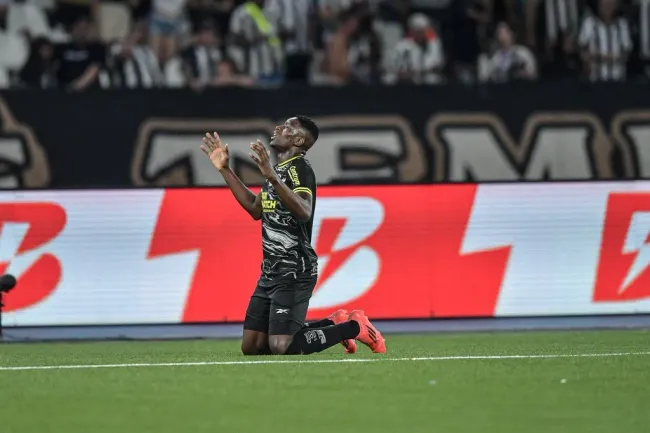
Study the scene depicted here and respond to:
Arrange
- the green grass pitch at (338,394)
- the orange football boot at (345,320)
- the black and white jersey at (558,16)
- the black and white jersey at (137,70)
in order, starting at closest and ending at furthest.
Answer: the green grass pitch at (338,394)
the orange football boot at (345,320)
the black and white jersey at (137,70)
the black and white jersey at (558,16)

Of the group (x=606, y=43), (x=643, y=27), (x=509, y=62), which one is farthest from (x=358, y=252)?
(x=643, y=27)

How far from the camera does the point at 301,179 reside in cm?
1080

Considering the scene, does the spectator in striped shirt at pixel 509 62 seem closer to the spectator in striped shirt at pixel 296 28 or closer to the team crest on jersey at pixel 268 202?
the spectator in striped shirt at pixel 296 28

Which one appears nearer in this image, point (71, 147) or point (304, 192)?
point (304, 192)

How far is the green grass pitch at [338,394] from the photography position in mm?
7254

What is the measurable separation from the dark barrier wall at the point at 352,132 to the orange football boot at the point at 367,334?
6.98 metres

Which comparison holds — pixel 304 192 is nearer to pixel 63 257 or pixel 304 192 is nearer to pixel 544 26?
pixel 63 257

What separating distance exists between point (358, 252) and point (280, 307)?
15.8ft

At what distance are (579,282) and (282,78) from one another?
5463mm

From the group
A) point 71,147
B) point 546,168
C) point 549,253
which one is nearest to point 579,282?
point 549,253

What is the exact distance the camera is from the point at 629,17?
20578mm

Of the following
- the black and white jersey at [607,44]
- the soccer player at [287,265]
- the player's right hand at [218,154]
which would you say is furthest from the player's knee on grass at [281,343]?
the black and white jersey at [607,44]

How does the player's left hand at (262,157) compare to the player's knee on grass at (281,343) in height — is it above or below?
above

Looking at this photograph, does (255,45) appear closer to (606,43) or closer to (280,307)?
(606,43)
